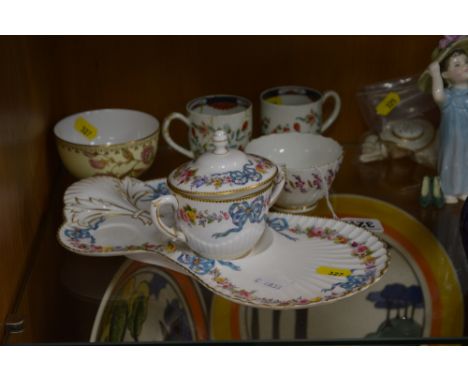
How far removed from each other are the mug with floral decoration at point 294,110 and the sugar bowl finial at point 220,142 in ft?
0.82

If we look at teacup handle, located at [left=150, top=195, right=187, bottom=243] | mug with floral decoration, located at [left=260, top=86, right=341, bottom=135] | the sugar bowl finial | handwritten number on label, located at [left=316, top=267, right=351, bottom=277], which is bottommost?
handwritten number on label, located at [left=316, top=267, right=351, bottom=277]

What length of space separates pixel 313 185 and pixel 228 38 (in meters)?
0.32

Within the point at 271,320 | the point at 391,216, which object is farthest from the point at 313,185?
the point at 271,320

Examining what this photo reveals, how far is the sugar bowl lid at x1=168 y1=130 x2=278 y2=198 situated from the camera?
870mm

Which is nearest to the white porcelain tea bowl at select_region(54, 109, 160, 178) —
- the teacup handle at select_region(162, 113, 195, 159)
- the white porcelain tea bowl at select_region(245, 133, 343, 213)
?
the teacup handle at select_region(162, 113, 195, 159)

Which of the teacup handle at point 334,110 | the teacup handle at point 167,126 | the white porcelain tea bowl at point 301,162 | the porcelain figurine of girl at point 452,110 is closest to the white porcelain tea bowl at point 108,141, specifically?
the teacup handle at point 167,126

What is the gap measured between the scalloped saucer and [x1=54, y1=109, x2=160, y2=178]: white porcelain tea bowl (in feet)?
0.12

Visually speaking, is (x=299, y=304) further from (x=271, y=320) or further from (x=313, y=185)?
A: (x=313, y=185)

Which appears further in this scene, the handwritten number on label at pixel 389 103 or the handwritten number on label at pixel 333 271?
the handwritten number on label at pixel 389 103

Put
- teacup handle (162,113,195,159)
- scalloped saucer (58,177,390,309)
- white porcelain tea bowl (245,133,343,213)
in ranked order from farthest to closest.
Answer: teacup handle (162,113,195,159)
white porcelain tea bowl (245,133,343,213)
scalloped saucer (58,177,390,309)

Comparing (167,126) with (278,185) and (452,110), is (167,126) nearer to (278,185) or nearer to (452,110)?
(278,185)

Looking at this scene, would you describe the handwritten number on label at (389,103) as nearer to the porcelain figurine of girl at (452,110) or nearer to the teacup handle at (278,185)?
the porcelain figurine of girl at (452,110)

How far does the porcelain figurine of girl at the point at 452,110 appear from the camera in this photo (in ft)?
3.32

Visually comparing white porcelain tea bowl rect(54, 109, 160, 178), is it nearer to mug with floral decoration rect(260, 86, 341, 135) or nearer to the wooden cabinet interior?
the wooden cabinet interior
